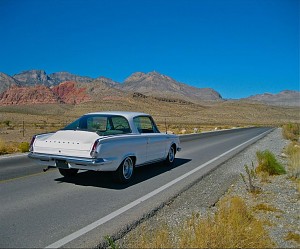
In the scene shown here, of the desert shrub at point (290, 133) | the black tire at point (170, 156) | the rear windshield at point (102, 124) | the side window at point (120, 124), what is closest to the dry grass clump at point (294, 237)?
the rear windshield at point (102, 124)

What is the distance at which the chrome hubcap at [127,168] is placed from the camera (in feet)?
25.1

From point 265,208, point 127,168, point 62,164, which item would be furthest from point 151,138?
point 265,208

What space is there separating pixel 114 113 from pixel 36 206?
3329 millimetres

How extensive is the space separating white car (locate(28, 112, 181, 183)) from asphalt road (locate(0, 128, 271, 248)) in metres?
0.53

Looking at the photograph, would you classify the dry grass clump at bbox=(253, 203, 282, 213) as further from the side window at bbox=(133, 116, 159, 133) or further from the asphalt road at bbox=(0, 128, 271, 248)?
the side window at bbox=(133, 116, 159, 133)

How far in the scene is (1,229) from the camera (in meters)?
4.69

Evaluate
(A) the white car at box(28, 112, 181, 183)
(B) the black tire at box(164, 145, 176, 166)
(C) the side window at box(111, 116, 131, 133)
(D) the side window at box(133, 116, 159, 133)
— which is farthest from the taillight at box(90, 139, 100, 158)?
(B) the black tire at box(164, 145, 176, 166)

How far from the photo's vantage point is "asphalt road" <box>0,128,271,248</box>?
452 centimetres

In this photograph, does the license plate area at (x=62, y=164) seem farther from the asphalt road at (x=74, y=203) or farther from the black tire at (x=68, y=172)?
the black tire at (x=68, y=172)

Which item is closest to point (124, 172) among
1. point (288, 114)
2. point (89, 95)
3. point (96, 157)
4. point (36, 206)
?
point (96, 157)

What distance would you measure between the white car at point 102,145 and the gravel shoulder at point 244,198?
155 cm

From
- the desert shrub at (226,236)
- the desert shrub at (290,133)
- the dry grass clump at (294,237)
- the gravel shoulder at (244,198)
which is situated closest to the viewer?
the desert shrub at (226,236)

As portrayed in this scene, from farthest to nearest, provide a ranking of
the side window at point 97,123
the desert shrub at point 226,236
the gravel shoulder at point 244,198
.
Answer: the side window at point 97,123 < the gravel shoulder at point 244,198 < the desert shrub at point 226,236

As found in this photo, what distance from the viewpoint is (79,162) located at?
6754 millimetres
